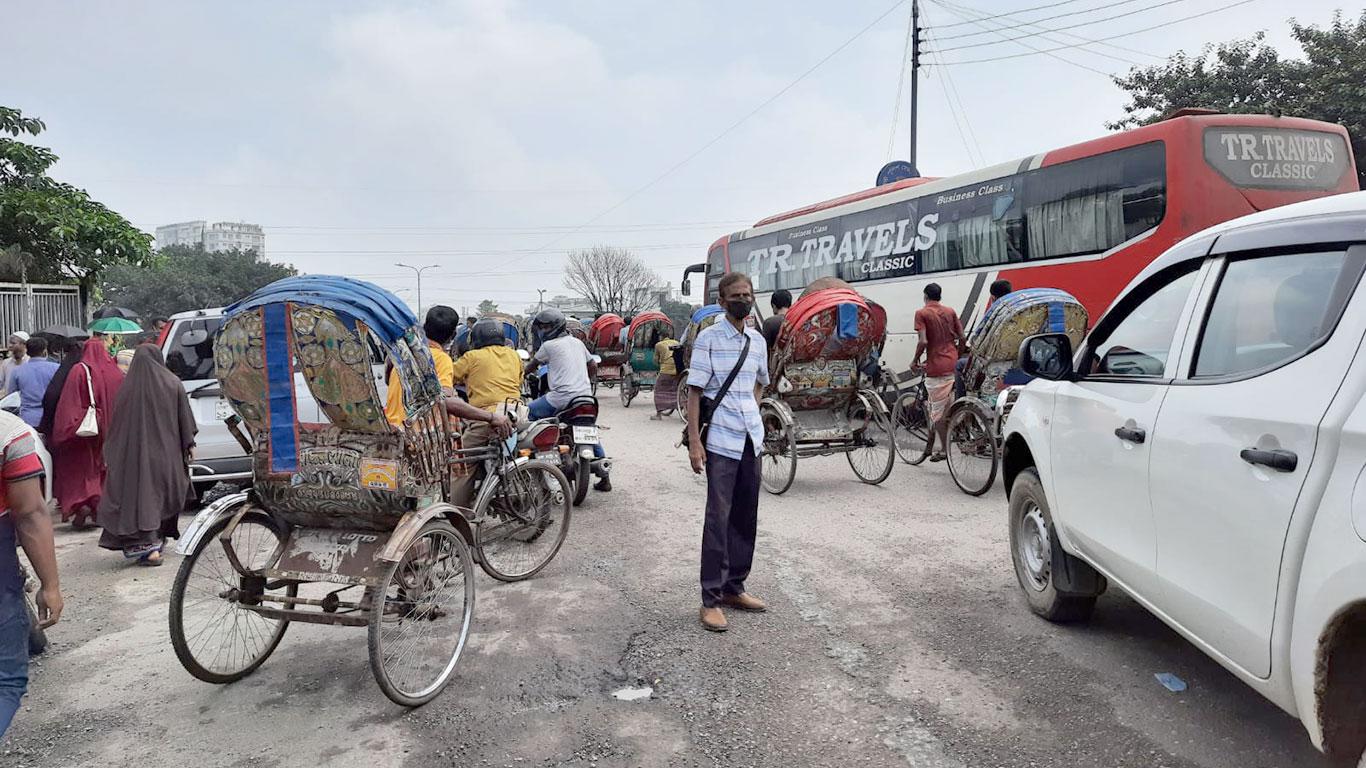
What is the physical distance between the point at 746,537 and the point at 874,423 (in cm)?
382

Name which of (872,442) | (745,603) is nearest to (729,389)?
(745,603)

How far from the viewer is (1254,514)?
2.39m

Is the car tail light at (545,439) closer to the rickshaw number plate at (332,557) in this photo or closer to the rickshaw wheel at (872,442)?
the rickshaw number plate at (332,557)

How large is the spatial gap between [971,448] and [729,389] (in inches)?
162

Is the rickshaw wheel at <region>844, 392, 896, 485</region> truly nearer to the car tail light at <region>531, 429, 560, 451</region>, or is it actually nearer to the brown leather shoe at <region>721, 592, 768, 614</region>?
the car tail light at <region>531, 429, 560, 451</region>

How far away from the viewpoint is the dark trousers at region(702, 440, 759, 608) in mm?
4469

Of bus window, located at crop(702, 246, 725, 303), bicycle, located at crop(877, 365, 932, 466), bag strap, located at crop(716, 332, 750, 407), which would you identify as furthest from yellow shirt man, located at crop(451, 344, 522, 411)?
bus window, located at crop(702, 246, 725, 303)

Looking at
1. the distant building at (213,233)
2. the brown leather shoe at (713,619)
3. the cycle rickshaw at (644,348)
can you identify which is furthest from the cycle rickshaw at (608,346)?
the distant building at (213,233)

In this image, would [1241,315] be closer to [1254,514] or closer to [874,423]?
[1254,514]

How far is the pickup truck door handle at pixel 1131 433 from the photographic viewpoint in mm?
3107

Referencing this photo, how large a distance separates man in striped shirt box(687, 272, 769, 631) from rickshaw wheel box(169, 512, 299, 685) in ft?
6.75

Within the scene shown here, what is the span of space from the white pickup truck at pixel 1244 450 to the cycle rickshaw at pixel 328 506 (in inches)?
114

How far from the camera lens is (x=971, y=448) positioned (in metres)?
7.79

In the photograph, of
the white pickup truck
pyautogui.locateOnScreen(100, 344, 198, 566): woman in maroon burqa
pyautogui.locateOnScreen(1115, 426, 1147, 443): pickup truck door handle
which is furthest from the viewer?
pyautogui.locateOnScreen(100, 344, 198, 566): woman in maroon burqa
